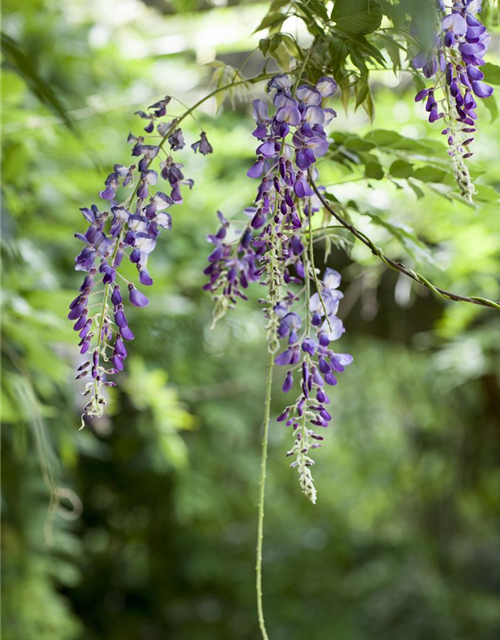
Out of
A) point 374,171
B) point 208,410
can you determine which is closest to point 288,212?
point 374,171

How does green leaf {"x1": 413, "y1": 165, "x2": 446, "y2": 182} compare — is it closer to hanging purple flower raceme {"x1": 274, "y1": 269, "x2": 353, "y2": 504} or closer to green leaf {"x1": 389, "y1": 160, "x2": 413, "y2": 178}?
green leaf {"x1": 389, "y1": 160, "x2": 413, "y2": 178}

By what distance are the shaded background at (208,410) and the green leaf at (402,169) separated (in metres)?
0.06

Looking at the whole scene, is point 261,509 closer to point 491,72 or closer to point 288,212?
point 288,212

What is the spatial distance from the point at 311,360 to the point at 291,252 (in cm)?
9

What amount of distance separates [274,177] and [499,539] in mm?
4859

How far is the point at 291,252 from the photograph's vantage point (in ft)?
1.84

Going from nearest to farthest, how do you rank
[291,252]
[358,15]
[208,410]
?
1. [358,15]
2. [291,252]
3. [208,410]

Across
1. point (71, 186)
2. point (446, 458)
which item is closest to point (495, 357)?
point (71, 186)

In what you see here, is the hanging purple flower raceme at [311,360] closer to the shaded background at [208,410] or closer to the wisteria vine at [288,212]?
the wisteria vine at [288,212]

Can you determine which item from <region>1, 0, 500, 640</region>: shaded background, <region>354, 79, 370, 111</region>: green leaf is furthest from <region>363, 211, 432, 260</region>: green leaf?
<region>354, 79, 370, 111</region>: green leaf

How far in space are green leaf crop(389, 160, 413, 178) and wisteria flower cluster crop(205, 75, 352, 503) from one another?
0.08 meters

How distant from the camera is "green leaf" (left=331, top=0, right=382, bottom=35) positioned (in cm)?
46

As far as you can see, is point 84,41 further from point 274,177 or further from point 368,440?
point 368,440

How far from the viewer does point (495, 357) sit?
2041 millimetres
